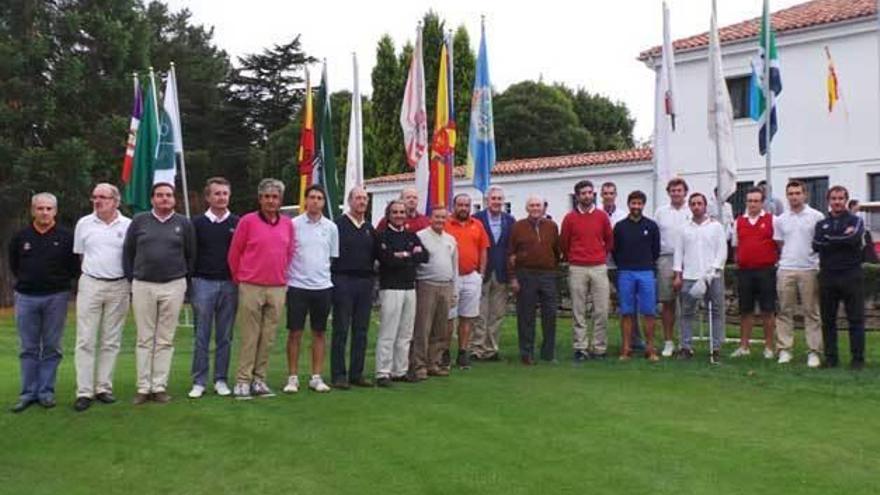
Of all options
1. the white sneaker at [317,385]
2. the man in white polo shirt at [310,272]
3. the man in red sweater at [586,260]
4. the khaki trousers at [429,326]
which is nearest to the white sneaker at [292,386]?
the man in white polo shirt at [310,272]

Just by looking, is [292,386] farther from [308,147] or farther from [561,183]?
[561,183]

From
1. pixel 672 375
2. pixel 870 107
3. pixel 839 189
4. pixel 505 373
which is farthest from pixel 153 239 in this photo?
pixel 870 107

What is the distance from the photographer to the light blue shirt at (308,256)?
8320mm

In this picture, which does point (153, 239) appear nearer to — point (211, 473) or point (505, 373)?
point (211, 473)

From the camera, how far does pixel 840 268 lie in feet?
31.6

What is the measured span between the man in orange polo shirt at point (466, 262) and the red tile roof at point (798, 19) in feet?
50.2

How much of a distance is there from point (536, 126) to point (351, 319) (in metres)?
38.6

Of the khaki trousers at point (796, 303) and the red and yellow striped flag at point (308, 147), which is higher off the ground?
the red and yellow striped flag at point (308, 147)

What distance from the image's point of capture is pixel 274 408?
7754mm

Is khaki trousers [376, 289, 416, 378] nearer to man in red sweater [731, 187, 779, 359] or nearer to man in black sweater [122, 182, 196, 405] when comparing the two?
man in black sweater [122, 182, 196, 405]

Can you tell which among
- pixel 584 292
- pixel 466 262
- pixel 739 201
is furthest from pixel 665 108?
pixel 739 201

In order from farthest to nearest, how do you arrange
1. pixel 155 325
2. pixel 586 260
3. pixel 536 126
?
pixel 536 126 < pixel 586 260 < pixel 155 325

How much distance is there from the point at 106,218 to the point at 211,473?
2.79m

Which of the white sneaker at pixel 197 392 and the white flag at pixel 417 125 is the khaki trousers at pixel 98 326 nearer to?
the white sneaker at pixel 197 392
